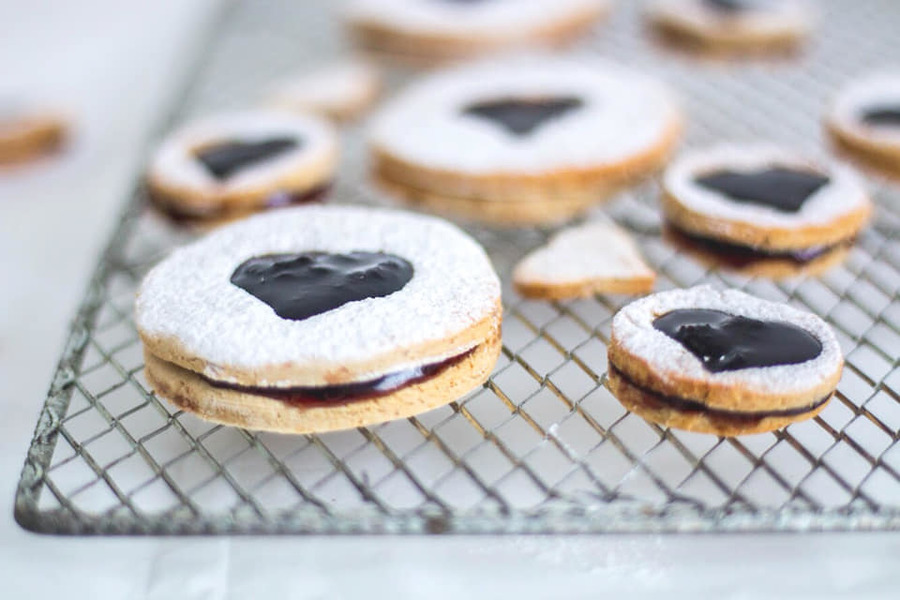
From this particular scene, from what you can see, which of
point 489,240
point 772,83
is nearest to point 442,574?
point 489,240

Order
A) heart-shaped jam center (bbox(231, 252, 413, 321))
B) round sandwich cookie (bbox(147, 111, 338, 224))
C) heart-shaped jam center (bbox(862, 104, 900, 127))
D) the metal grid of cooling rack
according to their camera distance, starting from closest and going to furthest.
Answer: the metal grid of cooling rack, heart-shaped jam center (bbox(231, 252, 413, 321)), round sandwich cookie (bbox(147, 111, 338, 224)), heart-shaped jam center (bbox(862, 104, 900, 127))

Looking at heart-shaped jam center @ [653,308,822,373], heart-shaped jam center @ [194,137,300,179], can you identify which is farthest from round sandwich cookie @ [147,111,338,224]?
heart-shaped jam center @ [653,308,822,373]

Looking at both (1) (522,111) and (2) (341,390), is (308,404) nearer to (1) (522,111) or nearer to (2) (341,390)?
(2) (341,390)

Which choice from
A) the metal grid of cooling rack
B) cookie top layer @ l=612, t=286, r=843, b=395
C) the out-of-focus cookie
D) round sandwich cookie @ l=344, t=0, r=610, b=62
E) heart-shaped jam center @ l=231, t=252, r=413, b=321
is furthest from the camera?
round sandwich cookie @ l=344, t=0, r=610, b=62

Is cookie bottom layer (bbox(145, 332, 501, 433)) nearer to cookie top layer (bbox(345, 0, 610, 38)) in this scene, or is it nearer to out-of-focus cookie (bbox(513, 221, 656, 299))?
out-of-focus cookie (bbox(513, 221, 656, 299))

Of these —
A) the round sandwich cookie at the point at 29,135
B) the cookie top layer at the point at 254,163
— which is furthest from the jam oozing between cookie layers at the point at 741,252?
the round sandwich cookie at the point at 29,135

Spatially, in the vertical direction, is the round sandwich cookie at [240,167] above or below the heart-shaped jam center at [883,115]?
below

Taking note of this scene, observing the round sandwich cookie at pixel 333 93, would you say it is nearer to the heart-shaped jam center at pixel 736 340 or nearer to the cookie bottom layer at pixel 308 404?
the cookie bottom layer at pixel 308 404

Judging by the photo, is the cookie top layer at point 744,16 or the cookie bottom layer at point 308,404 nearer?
the cookie bottom layer at point 308,404
